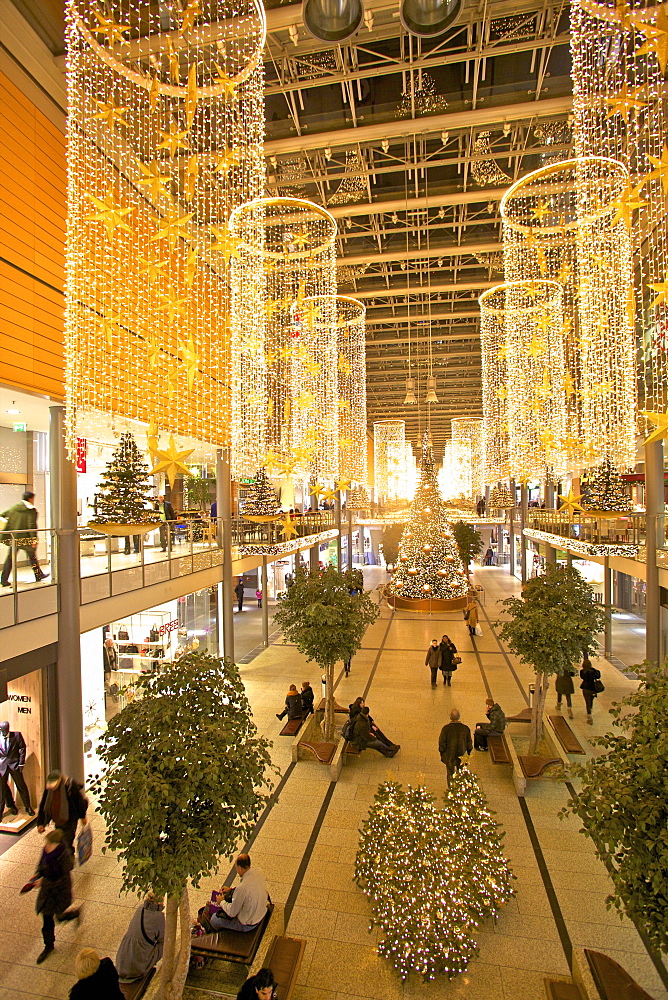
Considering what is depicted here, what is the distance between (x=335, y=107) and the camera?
24.7 feet

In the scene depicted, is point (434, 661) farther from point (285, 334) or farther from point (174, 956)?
point (285, 334)

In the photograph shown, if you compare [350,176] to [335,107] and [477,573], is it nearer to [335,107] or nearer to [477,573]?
[335,107]

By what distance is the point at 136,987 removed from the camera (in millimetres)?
3658

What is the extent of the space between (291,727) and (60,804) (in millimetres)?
3943

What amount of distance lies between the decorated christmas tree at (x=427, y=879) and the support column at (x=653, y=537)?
6807mm

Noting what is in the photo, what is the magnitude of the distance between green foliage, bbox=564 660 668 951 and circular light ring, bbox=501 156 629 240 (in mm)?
3855

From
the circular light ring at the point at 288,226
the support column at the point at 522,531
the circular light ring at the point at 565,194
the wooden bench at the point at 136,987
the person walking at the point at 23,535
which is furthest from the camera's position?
the support column at the point at 522,531

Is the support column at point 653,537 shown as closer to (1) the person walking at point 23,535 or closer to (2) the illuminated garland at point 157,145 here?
(2) the illuminated garland at point 157,145

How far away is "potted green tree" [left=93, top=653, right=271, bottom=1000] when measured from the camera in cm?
307

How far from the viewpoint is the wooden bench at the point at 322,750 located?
Answer: 7.19 m

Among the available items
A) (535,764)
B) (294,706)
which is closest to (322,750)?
(294,706)

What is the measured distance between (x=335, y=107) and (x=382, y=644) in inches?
468

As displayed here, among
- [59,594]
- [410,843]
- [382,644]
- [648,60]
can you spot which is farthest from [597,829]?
[382,644]

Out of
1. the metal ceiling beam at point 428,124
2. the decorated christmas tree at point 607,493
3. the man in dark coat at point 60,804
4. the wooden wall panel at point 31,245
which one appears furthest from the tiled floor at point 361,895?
the metal ceiling beam at point 428,124
